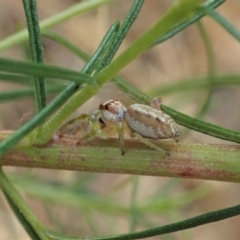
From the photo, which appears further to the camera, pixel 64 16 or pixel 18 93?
pixel 64 16

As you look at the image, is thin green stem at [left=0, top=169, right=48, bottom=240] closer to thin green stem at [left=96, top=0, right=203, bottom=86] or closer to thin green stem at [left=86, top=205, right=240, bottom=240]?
thin green stem at [left=86, top=205, right=240, bottom=240]

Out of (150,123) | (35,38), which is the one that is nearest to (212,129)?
(150,123)

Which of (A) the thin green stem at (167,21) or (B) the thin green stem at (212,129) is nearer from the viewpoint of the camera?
(A) the thin green stem at (167,21)

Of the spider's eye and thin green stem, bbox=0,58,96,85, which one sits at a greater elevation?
the spider's eye

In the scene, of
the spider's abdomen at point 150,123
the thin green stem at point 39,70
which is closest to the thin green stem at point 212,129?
the spider's abdomen at point 150,123

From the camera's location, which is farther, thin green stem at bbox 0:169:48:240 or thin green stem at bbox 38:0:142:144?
thin green stem at bbox 0:169:48:240

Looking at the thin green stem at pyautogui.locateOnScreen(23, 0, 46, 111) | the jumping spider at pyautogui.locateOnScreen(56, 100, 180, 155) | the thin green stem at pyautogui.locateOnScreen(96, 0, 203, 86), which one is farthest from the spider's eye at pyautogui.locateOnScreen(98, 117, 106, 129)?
the thin green stem at pyautogui.locateOnScreen(96, 0, 203, 86)

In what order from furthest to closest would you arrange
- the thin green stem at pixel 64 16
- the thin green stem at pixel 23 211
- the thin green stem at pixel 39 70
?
the thin green stem at pixel 64 16
the thin green stem at pixel 23 211
the thin green stem at pixel 39 70

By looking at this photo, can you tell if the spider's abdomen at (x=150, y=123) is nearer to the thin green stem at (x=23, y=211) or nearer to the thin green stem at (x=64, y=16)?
the thin green stem at (x=23, y=211)

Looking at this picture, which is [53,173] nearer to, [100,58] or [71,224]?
[71,224]

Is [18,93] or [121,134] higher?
[18,93]

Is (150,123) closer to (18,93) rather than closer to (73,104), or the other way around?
(73,104)

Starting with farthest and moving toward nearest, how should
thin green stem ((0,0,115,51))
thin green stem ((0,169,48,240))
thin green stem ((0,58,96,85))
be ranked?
thin green stem ((0,0,115,51))
thin green stem ((0,169,48,240))
thin green stem ((0,58,96,85))
